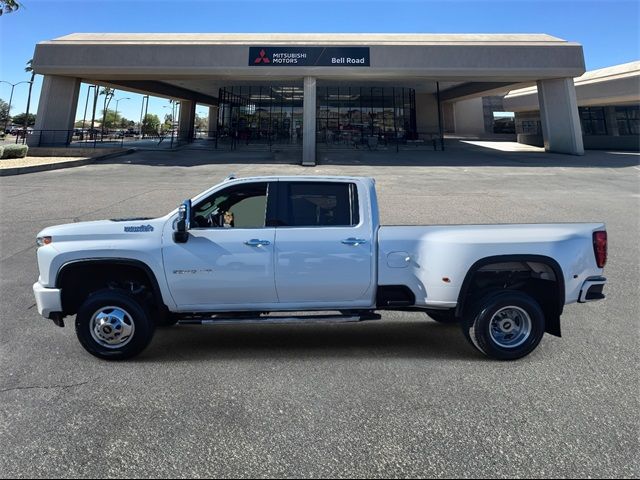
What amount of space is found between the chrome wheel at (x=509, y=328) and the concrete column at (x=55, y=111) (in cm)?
3128

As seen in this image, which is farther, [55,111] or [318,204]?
[55,111]

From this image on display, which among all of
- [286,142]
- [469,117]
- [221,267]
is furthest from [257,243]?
[469,117]

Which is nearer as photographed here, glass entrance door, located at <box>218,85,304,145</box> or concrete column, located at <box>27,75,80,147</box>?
concrete column, located at <box>27,75,80,147</box>

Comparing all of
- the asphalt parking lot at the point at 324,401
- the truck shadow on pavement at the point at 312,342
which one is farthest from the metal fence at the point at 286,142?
the truck shadow on pavement at the point at 312,342

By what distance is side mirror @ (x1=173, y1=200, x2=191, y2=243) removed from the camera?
3.86 metres

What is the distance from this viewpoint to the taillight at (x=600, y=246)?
4.03m

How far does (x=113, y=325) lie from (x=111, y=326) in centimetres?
2

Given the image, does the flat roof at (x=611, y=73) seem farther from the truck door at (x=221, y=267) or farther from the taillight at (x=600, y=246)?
the truck door at (x=221, y=267)

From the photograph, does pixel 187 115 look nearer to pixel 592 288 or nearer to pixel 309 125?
pixel 309 125

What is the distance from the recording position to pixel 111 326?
156 inches

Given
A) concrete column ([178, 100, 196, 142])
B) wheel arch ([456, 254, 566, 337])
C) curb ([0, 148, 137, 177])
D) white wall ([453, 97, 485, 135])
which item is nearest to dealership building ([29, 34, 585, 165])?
curb ([0, 148, 137, 177])

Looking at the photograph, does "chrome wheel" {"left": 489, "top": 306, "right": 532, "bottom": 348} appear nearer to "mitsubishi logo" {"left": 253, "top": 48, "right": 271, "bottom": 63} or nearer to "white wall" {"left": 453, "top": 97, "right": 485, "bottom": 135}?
"mitsubishi logo" {"left": 253, "top": 48, "right": 271, "bottom": 63}

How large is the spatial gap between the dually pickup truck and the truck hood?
0.03 ft

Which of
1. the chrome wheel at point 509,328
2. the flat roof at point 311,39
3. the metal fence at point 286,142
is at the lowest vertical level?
the chrome wheel at point 509,328
